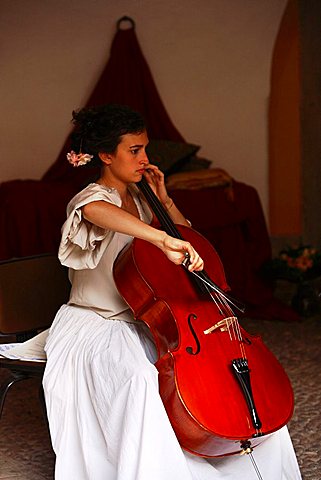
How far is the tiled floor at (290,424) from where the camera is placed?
10.4 feet

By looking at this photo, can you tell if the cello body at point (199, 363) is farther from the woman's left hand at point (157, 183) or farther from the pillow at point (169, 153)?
the pillow at point (169, 153)

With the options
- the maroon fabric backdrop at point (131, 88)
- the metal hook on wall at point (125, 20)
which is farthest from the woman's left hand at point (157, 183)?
the metal hook on wall at point (125, 20)

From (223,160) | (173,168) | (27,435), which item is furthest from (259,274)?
(27,435)

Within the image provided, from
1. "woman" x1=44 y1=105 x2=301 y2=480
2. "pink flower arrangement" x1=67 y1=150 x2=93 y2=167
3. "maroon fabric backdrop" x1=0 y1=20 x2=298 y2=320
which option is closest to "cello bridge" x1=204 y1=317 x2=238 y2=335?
"woman" x1=44 y1=105 x2=301 y2=480

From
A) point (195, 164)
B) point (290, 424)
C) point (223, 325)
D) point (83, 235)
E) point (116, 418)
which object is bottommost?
point (290, 424)

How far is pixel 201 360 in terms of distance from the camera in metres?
2.52

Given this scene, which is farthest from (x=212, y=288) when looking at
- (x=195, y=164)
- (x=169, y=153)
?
(x=195, y=164)

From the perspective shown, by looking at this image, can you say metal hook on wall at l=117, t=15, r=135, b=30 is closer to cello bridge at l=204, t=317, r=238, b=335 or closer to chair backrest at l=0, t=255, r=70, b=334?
chair backrest at l=0, t=255, r=70, b=334

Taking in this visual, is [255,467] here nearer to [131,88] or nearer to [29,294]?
[29,294]

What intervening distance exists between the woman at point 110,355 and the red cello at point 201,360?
0.25 ft

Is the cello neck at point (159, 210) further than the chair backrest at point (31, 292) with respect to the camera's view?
No

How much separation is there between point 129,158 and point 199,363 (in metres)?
0.77

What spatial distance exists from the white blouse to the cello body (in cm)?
11

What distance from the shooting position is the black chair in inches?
124
